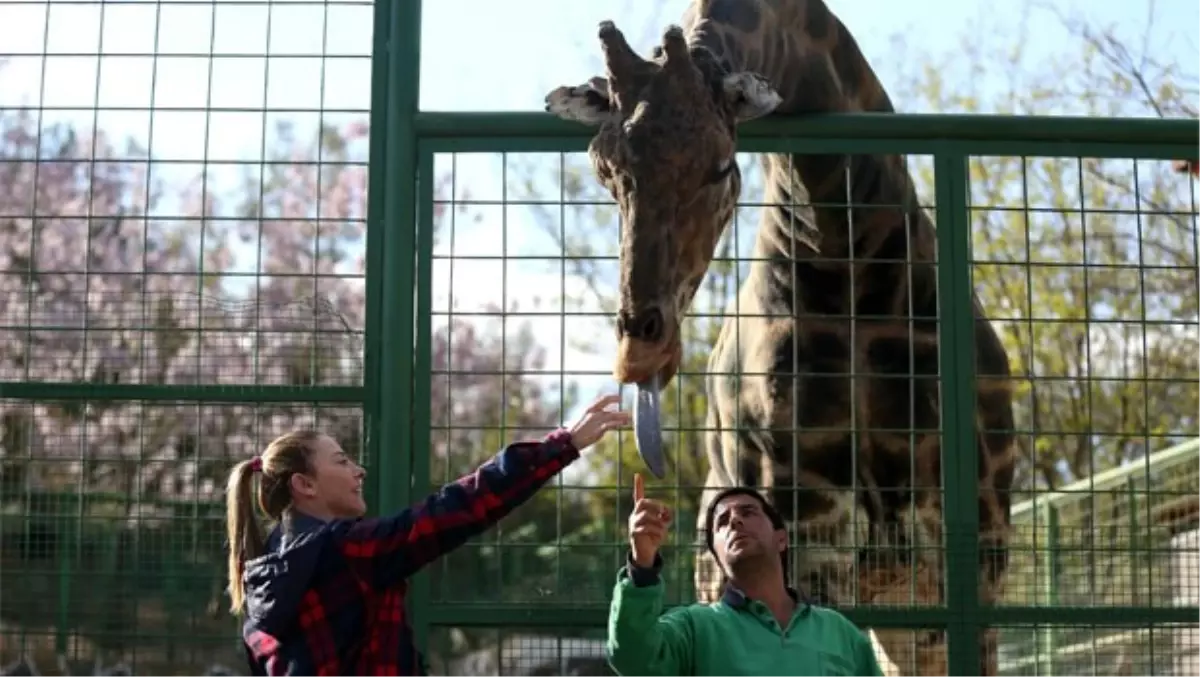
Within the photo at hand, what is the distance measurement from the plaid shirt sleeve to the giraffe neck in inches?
101

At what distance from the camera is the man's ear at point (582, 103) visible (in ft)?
19.2

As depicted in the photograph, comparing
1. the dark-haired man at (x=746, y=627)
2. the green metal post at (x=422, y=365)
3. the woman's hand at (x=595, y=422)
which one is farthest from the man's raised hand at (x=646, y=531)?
the green metal post at (x=422, y=365)

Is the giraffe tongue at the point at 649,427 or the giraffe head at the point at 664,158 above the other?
the giraffe head at the point at 664,158

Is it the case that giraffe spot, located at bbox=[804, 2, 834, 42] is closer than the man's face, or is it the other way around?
the man's face

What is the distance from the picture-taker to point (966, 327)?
6.14 metres

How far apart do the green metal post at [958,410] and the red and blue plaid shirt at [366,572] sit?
1.98m

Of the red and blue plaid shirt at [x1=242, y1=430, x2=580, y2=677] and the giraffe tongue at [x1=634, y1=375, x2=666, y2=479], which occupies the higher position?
the giraffe tongue at [x1=634, y1=375, x2=666, y2=479]

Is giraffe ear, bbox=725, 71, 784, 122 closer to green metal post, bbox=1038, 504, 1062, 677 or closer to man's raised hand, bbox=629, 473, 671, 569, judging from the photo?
green metal post, bbox=1038, 504, 1062, 677

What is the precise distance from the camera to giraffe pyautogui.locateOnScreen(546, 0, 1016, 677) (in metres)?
5.74

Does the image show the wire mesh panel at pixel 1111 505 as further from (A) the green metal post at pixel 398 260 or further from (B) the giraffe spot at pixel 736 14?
(A) the green metal post at pixel 398 260

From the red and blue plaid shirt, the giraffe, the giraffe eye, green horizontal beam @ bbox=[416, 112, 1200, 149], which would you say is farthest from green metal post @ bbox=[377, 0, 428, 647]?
the red and blue plaid shirt

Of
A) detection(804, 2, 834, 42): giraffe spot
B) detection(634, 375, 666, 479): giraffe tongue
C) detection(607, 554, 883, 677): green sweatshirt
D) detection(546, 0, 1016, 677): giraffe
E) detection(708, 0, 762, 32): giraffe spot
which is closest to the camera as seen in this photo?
detection(607, 554, 883, 677): green sweatshirt

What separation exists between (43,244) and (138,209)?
5.06m

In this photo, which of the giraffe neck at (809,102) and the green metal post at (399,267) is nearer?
the green metal post at (399,267)
